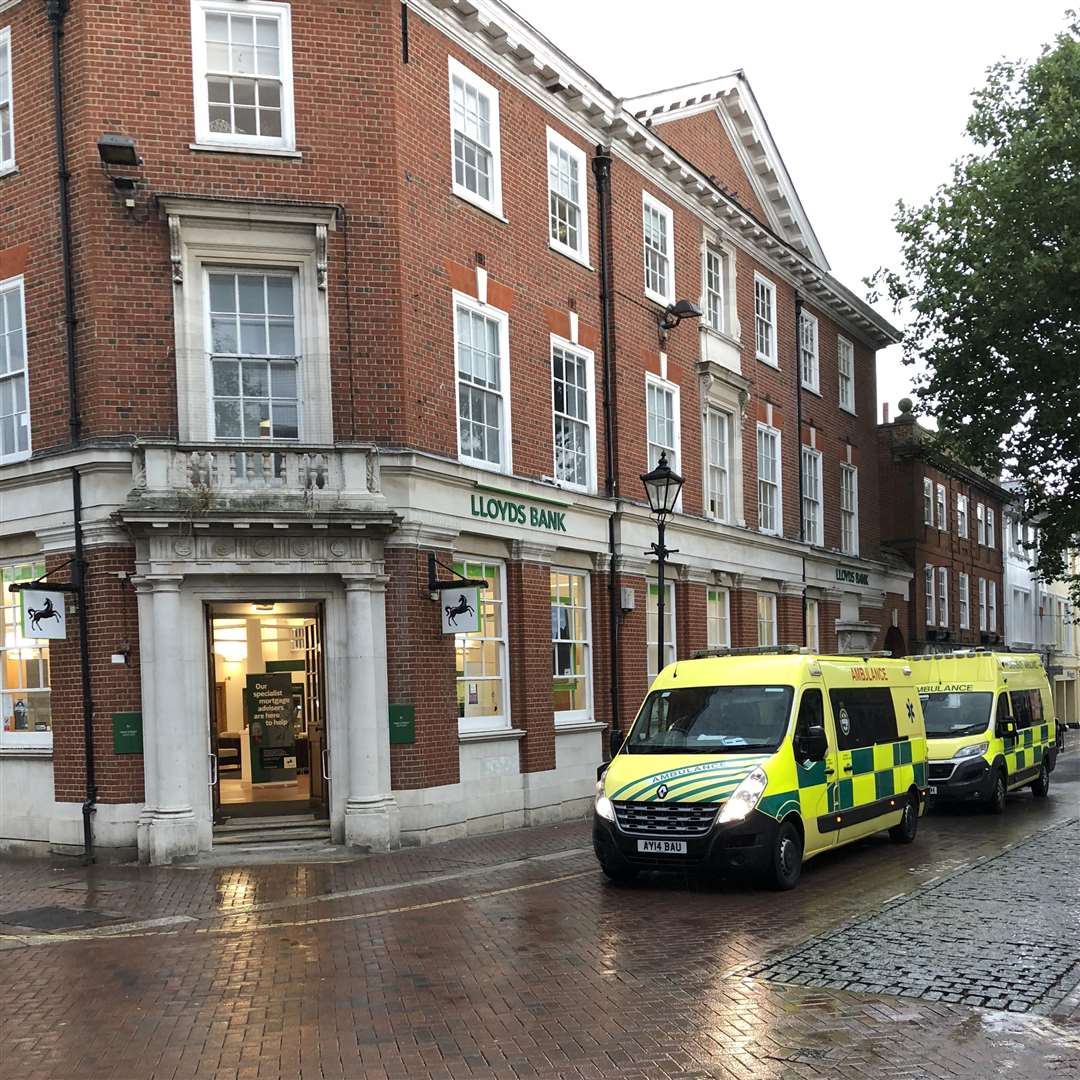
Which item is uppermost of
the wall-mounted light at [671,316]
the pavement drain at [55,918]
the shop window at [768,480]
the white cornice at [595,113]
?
the white cornice at [595,113]

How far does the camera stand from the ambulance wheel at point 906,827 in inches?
578

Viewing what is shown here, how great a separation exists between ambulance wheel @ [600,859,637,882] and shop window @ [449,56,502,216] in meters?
9.38

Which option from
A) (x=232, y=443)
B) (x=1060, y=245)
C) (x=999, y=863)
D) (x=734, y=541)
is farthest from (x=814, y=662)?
(x=1060, y=245)

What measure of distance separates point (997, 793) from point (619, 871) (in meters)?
8.18

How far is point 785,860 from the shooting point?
37.5 ft

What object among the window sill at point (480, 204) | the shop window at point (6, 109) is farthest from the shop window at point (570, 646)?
the shop window at point (6, 109)

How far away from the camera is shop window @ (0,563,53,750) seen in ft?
50.9

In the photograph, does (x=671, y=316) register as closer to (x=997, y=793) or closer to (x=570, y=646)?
(x=570, y=646)

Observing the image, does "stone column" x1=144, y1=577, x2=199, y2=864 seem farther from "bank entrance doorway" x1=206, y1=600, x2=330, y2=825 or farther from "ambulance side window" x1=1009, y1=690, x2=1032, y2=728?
"ambulance side window" x1=1009, y1=690, x2=1032, y2=728

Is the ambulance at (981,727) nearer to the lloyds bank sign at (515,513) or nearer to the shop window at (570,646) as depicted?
the shop window at (570,646)

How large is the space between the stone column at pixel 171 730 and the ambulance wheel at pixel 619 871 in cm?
502

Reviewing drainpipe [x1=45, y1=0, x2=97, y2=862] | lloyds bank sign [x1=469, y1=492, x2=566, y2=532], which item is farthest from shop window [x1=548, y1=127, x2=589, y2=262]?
drainpipe [x1=45, y1=0, x2=97, y2=862]

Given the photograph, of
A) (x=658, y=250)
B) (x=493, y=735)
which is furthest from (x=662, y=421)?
(x=493, y=735)

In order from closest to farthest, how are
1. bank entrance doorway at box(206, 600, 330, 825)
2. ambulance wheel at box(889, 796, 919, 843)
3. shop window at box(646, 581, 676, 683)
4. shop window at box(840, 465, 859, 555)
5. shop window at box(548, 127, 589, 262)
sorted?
ambulance wheel at box(889, 796, 919, 843)
bank entrance doorway at box(206, 600, 330, 825)
shop window at box(548, 127, 589, 262)
shop window at box(646, 581, 676, 683)
shop window at box(840, 465, 859, 555)
